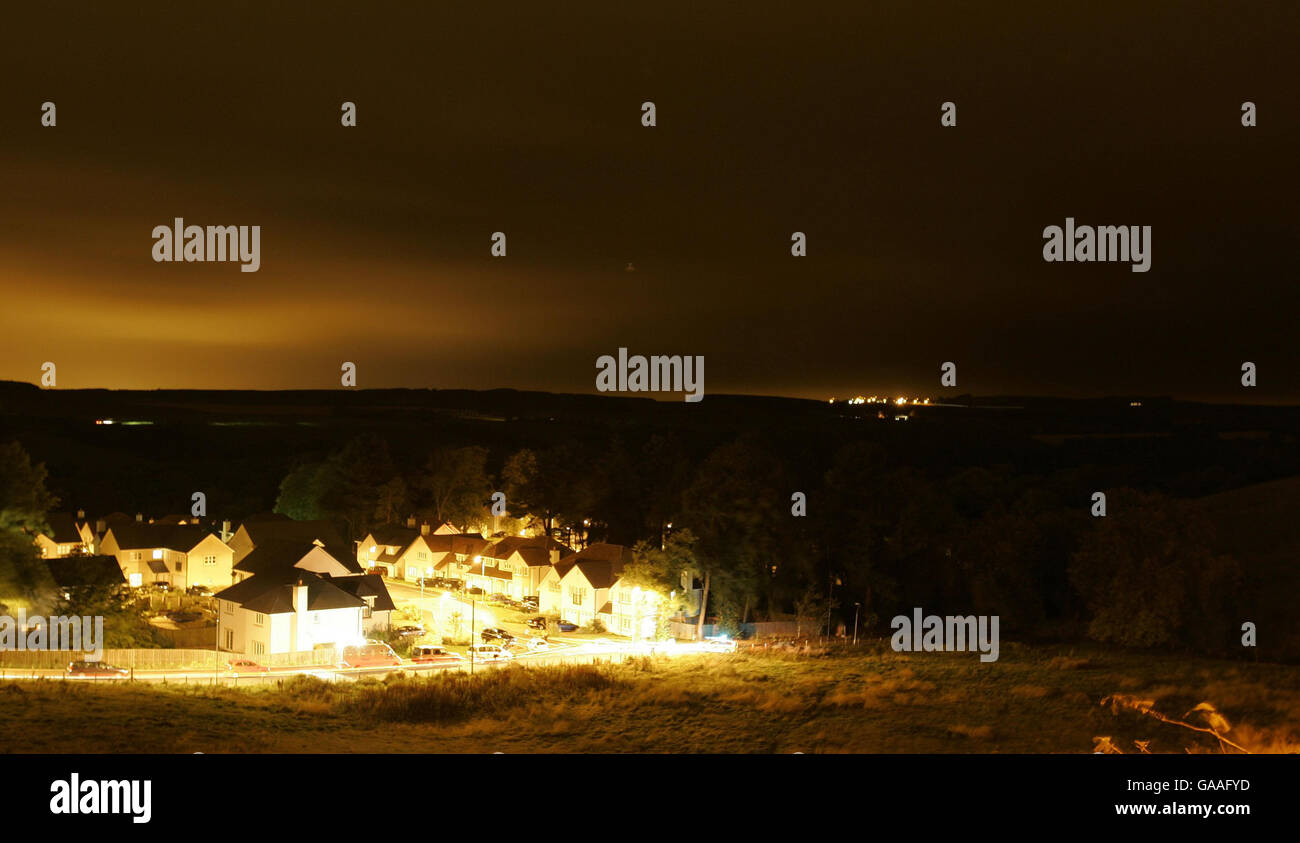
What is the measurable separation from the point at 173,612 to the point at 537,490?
3056 centimetres

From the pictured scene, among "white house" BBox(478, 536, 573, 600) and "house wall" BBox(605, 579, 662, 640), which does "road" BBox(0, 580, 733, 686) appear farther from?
"white house" BBox(478, 536, 573, 600)

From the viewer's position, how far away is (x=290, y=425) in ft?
583

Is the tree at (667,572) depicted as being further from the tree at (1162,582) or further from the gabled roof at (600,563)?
the tree at (1162,582)

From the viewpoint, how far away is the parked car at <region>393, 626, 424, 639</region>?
126 ft

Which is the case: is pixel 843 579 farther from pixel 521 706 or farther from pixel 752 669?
pixel 521 706

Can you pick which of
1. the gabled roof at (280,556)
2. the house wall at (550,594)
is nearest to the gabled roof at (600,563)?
the house wall at (550,594)

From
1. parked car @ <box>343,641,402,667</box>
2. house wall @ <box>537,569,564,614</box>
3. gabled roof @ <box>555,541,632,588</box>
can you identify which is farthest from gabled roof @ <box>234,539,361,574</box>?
gabled roof @ <box>555,541,632,588</box>

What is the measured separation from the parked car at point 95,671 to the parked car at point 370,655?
701cm

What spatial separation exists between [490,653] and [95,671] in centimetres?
1329

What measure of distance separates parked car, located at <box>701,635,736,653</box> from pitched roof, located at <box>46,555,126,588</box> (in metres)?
22.6

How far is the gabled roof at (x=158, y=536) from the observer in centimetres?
5138

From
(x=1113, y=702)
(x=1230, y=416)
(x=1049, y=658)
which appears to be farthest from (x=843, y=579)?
(x=1230, y=416)

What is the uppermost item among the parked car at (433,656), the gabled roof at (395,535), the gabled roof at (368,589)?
the gabled roof at (395,535)

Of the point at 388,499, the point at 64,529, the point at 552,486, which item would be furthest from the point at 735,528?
the point at 64,529
